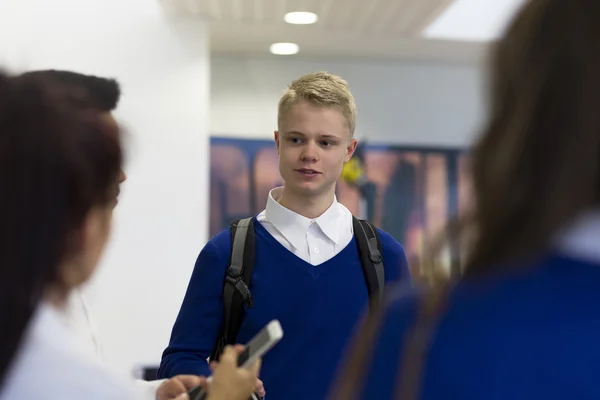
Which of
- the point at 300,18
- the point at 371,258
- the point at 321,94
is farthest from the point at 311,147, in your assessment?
the point at 300,18

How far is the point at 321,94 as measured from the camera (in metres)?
2.16

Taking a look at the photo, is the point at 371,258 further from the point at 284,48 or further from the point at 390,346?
the point at 284,48

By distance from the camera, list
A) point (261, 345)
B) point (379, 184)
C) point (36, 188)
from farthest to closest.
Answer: point (379, 184) → point (261, 345) → point (36, 188)

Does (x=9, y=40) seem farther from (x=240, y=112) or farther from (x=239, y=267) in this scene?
(x=239, y=267)

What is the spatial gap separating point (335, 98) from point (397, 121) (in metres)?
3.57

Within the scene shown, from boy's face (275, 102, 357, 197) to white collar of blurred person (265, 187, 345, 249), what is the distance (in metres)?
0.08

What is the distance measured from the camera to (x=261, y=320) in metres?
1.92

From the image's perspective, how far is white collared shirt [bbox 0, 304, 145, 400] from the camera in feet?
2.43

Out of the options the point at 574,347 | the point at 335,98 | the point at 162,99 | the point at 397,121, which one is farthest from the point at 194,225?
the point at 574,347

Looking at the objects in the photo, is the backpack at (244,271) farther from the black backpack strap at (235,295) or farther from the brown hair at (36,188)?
the brown hair at (36,188)

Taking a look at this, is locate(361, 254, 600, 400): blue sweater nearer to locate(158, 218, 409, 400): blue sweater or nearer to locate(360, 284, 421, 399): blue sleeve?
locate(360, 284, 421, 399): blue sleeve

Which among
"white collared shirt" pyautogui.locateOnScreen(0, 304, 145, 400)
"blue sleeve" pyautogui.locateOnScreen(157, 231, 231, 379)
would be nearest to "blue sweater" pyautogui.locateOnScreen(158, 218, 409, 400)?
"blue sleeve" pyautogui.locateOnScreen(157, 231, 231, 379)

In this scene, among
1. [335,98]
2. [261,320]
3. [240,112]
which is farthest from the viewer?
[240,112]

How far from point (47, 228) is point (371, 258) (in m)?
1.39
